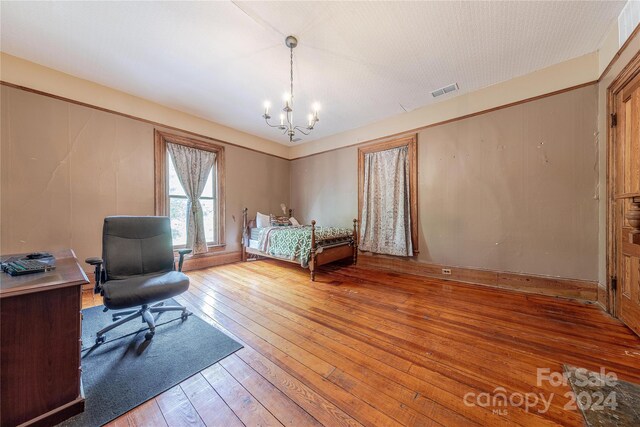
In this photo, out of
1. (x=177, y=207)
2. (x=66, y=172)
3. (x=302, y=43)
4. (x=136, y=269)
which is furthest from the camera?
(x=177, y=207)

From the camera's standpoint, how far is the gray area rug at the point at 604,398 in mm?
1111

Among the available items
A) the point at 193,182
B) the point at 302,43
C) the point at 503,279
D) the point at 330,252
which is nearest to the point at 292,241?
the point at 330,252

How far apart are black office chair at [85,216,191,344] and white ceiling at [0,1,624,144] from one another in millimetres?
1866

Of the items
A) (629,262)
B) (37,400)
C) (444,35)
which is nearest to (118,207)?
(37,400)

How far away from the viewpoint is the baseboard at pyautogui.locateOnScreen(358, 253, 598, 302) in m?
2.58

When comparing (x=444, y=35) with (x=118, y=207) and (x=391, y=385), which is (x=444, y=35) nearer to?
(x=391, y=385)

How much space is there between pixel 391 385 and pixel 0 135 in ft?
15.0

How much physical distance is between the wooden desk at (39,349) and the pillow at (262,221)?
347cm

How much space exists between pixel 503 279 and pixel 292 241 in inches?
121

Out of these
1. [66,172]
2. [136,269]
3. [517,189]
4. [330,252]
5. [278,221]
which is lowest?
[330,252]

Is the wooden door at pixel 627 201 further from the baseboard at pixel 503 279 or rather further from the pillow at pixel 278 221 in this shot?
the pillow at pixel 278 221

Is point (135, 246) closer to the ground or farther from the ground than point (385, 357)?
farther from the ground

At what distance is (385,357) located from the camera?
5.33 feet

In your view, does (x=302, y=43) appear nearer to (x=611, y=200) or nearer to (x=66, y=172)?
(x=66, y=172)
